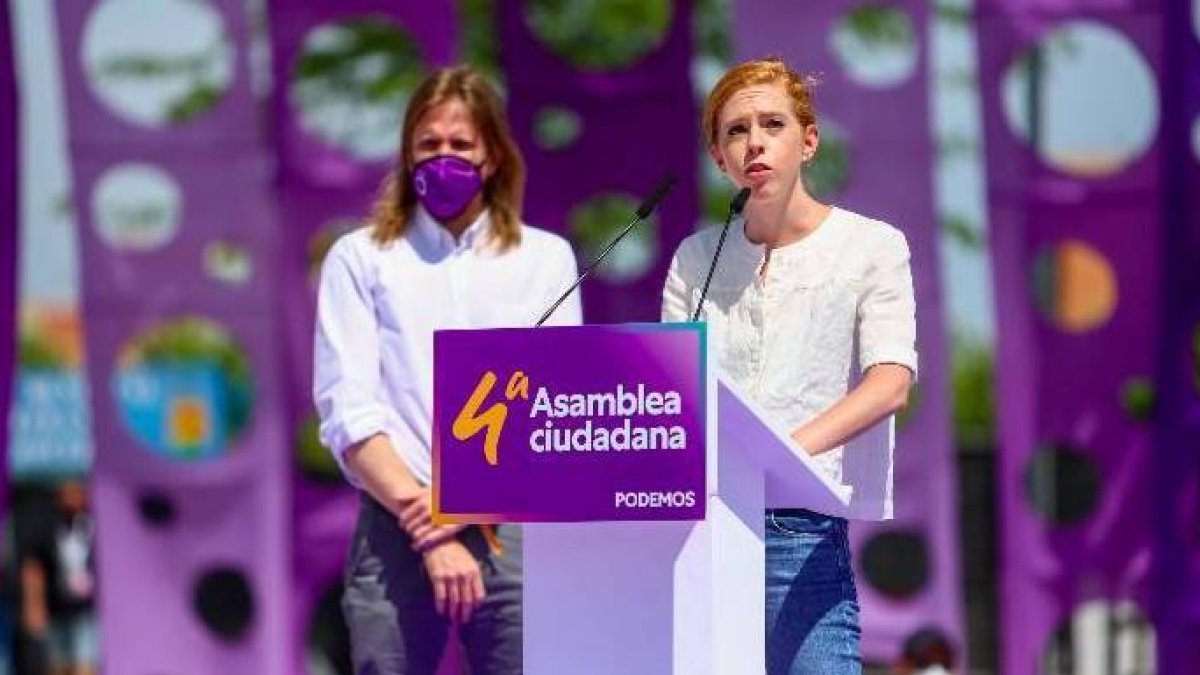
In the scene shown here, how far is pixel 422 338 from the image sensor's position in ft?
17.1

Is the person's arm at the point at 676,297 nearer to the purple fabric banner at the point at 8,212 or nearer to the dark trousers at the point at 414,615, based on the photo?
the dark trousers at the point at 414,615

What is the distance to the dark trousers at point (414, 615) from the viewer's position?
16.7 ft

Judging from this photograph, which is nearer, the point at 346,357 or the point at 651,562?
the point at 651,562

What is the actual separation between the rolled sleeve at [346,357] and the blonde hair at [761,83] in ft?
3.05

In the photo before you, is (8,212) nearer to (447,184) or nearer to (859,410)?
(447,184)

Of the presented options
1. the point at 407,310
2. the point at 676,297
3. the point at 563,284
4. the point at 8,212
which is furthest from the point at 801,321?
the point at 8,212

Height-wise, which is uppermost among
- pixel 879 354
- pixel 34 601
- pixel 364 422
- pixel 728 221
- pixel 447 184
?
pixel 447 184

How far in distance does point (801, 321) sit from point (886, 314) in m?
0.14

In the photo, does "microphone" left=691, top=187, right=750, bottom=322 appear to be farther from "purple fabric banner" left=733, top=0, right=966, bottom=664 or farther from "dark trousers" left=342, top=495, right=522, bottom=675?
"purple fabric banner" left=733, top=0, right=966, bottom=664

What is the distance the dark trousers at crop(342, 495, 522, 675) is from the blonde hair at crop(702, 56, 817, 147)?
3.29 ft

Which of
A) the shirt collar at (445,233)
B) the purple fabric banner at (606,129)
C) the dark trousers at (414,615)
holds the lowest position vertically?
the dark trousers at (414,615)

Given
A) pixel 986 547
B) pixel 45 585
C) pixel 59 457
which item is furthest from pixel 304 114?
pixel 59 457

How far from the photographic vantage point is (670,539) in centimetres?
420

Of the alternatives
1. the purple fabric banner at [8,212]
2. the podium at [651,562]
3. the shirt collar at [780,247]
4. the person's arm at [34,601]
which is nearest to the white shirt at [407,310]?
the shirt collar at [780,247]
